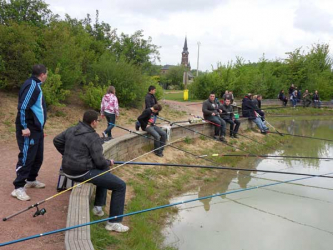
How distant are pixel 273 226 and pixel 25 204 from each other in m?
4.13

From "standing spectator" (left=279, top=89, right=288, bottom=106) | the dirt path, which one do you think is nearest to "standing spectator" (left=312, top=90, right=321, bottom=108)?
"standing spectator" (left=279, top=89, right=288, bottom=106)

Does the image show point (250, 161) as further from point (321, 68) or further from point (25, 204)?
point (321, 68)

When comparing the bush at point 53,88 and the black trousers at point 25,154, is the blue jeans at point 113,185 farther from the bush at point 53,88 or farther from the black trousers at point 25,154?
the bush at point 53,88

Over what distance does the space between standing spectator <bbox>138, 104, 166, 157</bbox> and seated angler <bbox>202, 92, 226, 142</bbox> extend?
3103 mm

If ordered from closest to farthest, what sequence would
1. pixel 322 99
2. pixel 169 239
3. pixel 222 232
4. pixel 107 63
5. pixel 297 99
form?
pixel 169 239
pixel 222 232
pixel 107 63
pixel 297 99
pixel 322 99

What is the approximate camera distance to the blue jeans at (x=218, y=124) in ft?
38.4

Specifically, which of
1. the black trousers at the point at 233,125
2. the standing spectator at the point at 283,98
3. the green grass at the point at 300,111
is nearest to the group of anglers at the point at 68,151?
the black trousers at the point at 233,125

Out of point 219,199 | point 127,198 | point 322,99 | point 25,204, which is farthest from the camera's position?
point 322,99

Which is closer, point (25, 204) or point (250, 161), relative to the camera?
point (25, 204)

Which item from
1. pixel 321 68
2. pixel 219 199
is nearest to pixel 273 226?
pixel 219 199

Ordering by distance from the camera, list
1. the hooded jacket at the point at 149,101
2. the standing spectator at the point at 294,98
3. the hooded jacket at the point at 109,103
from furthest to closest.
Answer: the standing spectator at the point at 294,98 < the hooded jacket at the point at 149,101 < the hooded jacket at the point at 109,103

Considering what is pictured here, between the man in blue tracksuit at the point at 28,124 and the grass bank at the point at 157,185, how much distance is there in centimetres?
121

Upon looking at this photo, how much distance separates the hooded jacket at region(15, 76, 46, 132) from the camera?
4.51 metres

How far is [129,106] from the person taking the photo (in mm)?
15469
